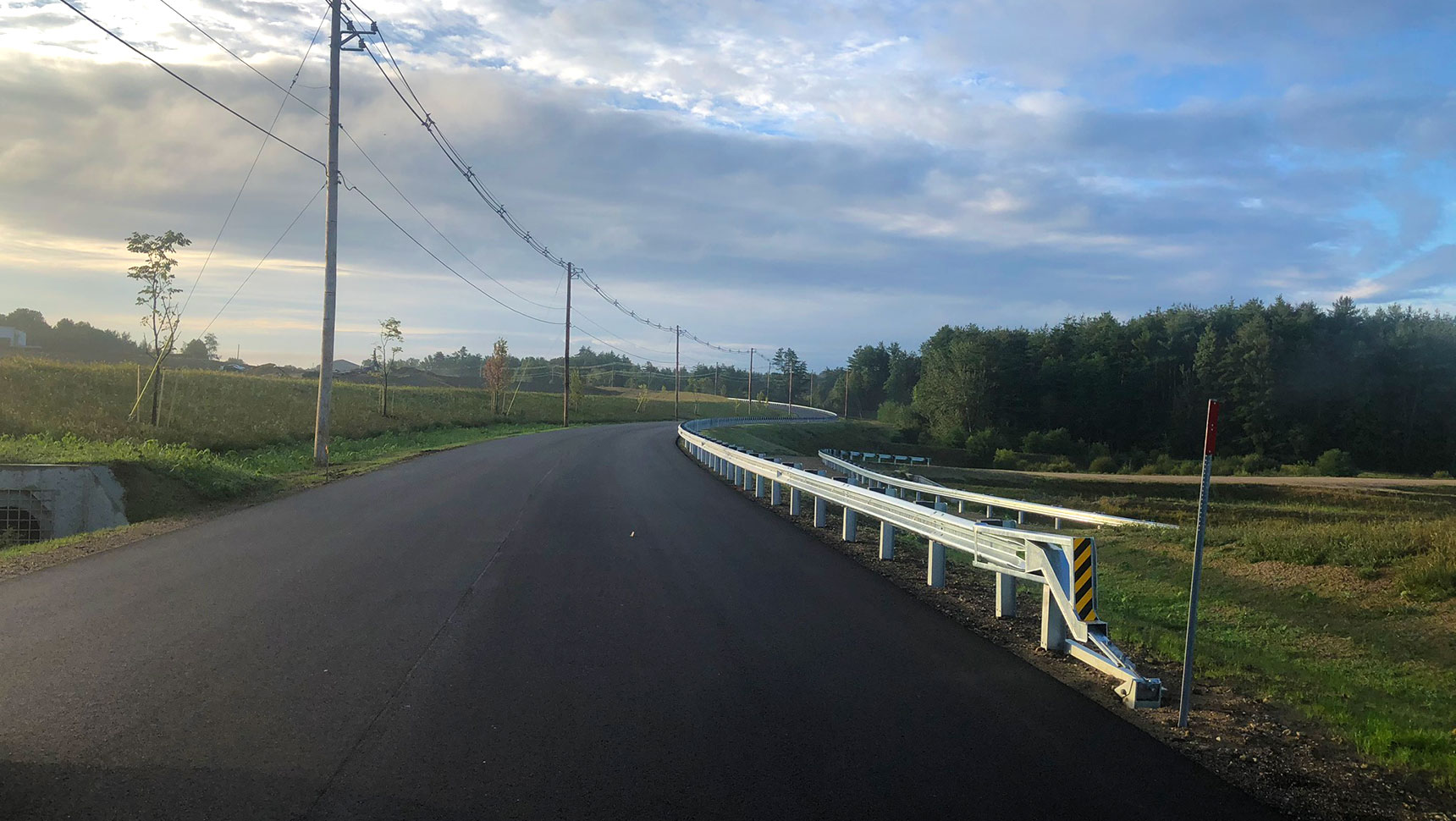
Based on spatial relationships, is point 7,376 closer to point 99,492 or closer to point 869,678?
point 99,492

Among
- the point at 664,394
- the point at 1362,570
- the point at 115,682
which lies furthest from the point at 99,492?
the point at 664,394

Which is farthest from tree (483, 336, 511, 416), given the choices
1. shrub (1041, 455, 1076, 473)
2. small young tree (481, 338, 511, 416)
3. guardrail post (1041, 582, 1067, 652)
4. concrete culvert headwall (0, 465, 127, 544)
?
guardrail post (1041, 582, 1067, 652)

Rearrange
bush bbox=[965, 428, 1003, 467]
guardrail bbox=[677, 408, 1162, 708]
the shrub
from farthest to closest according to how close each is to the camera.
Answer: bush bbox=[965, 428, 1003, 467]
the shrub
guardrail bbox=[677, 408, 1162, 708]

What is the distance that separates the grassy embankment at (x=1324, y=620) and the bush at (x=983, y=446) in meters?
65.3

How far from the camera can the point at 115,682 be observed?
5.52 metres

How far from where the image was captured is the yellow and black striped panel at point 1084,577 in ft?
21.1

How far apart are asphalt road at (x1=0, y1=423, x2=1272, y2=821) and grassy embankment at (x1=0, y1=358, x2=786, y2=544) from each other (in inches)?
285

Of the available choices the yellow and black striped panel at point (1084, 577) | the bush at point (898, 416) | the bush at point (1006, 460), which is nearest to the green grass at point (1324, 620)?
the yellow and black striped panel at point (1084, 577)

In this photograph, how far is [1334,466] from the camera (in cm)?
5669

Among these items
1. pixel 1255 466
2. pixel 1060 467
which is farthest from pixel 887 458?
pixel 1255 466

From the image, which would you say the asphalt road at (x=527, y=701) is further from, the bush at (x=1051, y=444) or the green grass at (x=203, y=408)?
the bush at (x=1051, y=444)

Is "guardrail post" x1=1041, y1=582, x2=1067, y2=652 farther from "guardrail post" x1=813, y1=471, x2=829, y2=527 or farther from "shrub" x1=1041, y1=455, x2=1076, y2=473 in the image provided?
"shrub" x1=1041, y1=455, x2=1076, y2=473

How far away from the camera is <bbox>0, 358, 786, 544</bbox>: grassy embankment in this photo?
53.7ft

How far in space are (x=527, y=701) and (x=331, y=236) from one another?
20.4 m
